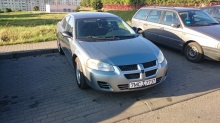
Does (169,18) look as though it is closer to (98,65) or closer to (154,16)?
(154,16)

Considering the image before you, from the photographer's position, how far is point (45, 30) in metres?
11.0

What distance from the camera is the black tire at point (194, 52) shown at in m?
5.74

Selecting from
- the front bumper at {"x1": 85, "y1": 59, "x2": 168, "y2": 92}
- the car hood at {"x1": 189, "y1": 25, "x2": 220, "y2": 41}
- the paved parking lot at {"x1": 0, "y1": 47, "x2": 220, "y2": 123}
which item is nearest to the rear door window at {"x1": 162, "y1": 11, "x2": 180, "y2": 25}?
the car hood at {"x1": 189, "y1": 25, "x2": 220, "y2": 41}

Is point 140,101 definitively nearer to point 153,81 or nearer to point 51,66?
point 153,81

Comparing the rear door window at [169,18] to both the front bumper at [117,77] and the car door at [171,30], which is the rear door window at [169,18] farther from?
the front bumper at [117,77]

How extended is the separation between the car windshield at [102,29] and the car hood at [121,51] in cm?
32

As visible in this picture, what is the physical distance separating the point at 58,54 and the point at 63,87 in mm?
2939

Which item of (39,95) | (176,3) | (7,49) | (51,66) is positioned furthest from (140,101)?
(176,3)

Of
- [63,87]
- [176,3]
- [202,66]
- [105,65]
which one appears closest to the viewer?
[105,65]

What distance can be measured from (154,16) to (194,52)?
2.31 m

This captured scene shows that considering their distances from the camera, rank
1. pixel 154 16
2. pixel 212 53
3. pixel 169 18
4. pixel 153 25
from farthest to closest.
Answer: pixel 154 16
pixel 153 25
pixel 169 18
pixel 212 53

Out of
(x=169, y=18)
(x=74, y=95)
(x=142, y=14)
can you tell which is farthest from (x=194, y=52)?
(x=74, y=95)

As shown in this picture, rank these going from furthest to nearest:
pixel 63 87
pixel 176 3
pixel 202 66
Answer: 1. pixel 176 3
2. pixel 202 66
3. pixel 63 87

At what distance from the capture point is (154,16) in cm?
753
